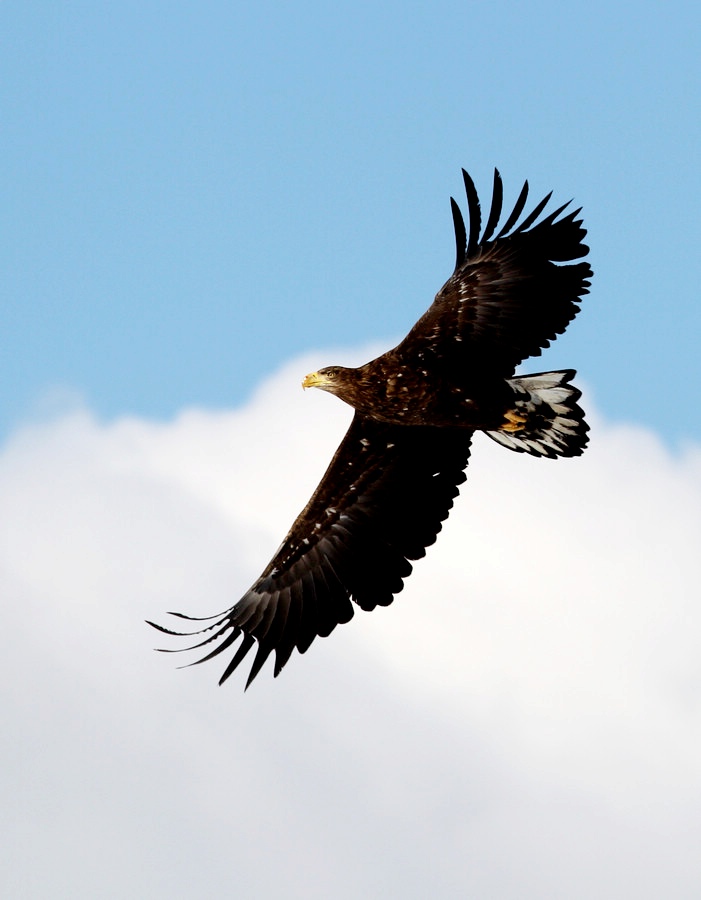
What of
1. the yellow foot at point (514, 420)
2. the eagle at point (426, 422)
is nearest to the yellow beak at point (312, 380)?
the eagle at point (426, 422)

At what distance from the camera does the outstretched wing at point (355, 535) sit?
1463 centimetres

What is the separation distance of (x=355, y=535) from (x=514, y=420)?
71.6 inches

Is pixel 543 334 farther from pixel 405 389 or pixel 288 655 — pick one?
pixel 288 655

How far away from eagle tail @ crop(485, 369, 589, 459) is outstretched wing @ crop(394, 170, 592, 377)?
17.6 inches

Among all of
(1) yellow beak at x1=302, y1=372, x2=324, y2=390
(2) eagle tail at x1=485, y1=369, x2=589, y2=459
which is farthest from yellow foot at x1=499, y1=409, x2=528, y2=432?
(1) yellow beak at x1=302, y1=372, x2=324, y2=390

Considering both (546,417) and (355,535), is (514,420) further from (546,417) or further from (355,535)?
(355,535)

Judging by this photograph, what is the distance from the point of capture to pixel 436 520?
14711mm

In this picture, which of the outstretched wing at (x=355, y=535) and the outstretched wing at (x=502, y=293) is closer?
the outstretched wing at (x=502, y=293)

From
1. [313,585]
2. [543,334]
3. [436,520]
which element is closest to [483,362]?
[543,334]

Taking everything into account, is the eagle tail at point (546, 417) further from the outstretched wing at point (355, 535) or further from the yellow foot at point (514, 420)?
the outstretched wing at point (355, 535)

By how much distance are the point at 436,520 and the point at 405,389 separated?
1.41 meters

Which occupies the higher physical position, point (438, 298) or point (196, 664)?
point (438, 298)

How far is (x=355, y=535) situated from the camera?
1491 cm

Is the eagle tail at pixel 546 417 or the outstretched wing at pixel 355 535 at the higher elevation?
the eagle tail at pixel 546 417
